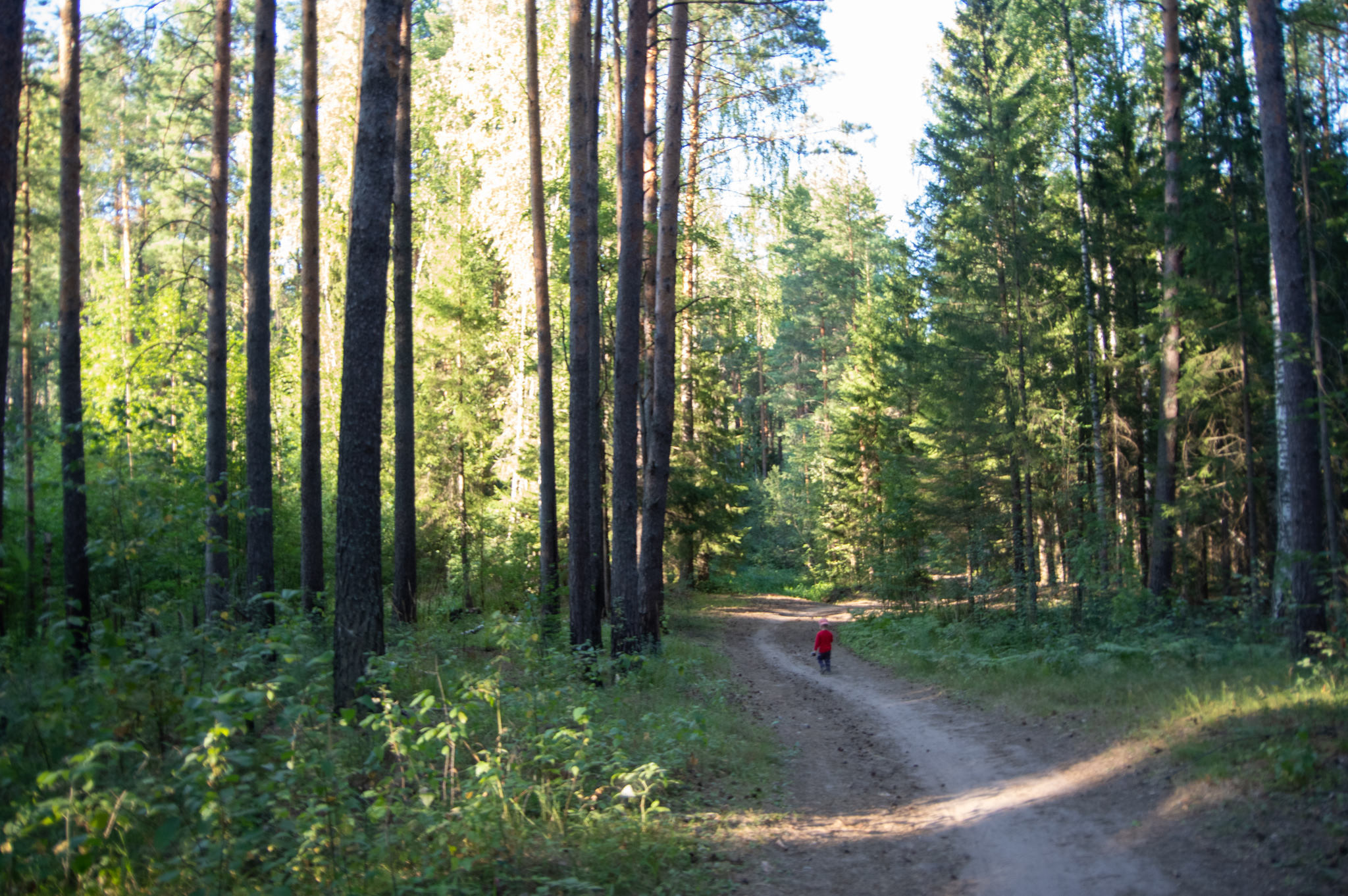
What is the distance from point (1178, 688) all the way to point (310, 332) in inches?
537

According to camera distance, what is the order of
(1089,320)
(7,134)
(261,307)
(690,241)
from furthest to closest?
(690,241)
(1089,320)
(261,307)
(7,134)

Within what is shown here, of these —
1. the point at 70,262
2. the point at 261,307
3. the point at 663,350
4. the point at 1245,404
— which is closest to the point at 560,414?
the point at 663,350

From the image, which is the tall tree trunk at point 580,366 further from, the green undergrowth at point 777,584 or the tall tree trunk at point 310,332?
the green undergrowth at point 777,584

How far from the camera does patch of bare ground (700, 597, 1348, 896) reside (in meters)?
5.19

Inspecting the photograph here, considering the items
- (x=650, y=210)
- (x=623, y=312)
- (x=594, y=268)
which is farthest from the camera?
(x=650, y=210)

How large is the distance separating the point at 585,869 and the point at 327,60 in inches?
921

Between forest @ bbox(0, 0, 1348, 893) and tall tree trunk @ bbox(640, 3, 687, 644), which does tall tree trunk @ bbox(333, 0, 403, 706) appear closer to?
forest @ bbox(0, 0, 1348, 893)

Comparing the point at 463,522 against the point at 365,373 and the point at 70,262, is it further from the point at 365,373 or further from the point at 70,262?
the point at 365,373

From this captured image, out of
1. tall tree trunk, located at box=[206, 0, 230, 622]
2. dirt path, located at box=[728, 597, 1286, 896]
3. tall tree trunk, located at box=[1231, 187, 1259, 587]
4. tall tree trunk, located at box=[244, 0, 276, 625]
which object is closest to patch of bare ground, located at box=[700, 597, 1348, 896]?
dirt path, located at box=[728, 597, 1286, 896]

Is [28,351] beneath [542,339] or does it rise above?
above

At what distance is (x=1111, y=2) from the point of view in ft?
77.9

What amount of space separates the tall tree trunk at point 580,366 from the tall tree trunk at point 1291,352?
9.08m

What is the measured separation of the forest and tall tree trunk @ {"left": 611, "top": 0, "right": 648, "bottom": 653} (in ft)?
0.22

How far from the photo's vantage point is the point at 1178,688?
909cm
